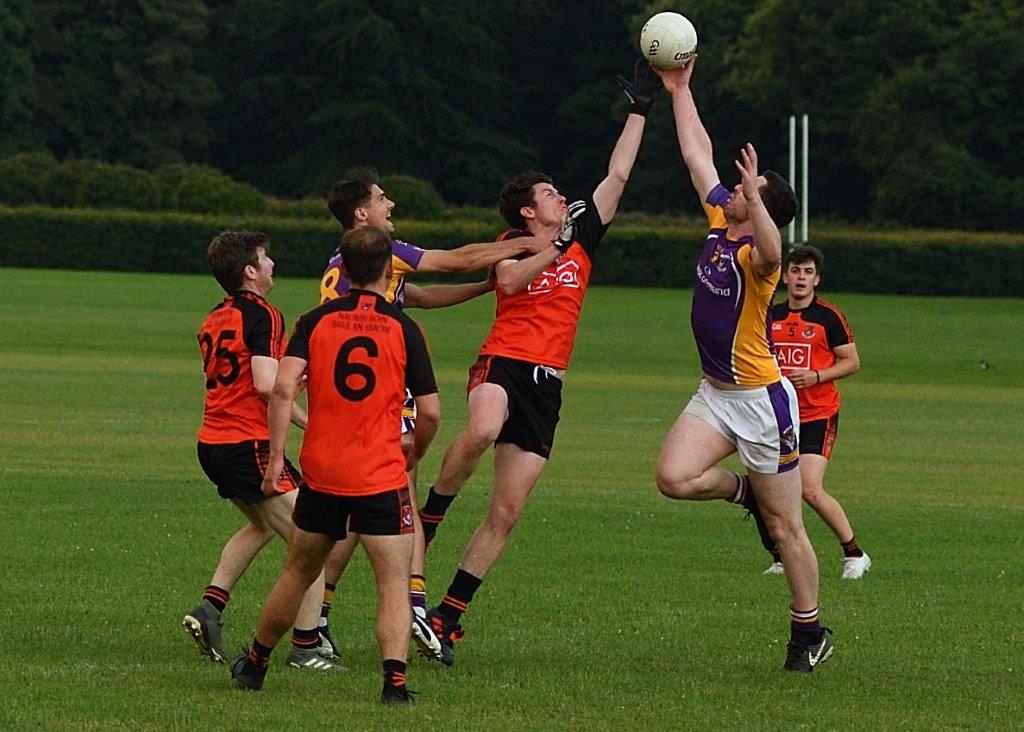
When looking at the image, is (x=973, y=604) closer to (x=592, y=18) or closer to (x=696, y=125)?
(x=696, y=125)

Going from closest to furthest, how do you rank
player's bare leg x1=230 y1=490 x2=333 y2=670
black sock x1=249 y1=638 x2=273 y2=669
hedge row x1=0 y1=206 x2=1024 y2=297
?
black sock x1=249 y1=638 x2=273 y2=669, player's bare leg x1=230 y1=490 x2=333 y2=670, hedge row x1=0 y1=206 x2=1024 y2=297

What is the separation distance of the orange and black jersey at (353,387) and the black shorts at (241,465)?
988 mm

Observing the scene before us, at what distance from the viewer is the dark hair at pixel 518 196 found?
9.38 meters

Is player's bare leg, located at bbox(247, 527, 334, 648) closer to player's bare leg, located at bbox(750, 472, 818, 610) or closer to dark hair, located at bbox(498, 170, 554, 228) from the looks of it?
player's bare leg, located at bbox(750, 472, 818, 610)

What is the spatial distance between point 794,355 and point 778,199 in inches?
140

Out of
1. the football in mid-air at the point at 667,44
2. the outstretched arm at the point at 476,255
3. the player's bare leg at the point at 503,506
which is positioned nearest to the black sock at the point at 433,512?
the player's bare leg at the point at 503,506

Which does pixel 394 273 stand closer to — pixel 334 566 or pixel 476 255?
pixel 476 255

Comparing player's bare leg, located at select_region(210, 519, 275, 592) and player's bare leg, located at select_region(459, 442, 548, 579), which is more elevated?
player's bare leg, located at select_region(459, 442, 548, 579)

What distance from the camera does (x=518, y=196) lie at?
938 centimetres

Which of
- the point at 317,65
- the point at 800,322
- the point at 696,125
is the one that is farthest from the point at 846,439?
the point at 317,65

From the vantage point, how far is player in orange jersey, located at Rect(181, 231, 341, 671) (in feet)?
27.4

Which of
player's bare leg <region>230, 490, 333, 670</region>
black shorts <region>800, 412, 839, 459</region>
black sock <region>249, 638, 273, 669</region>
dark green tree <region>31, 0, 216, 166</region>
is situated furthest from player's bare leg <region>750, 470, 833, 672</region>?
dark green tree <region>31, 0, 216, 166</region>

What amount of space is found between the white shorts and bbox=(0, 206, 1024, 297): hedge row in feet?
167

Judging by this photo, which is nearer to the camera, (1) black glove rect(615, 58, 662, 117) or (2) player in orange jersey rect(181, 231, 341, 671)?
(2) player in orange jersey rect(181, 231, 341, 671)
